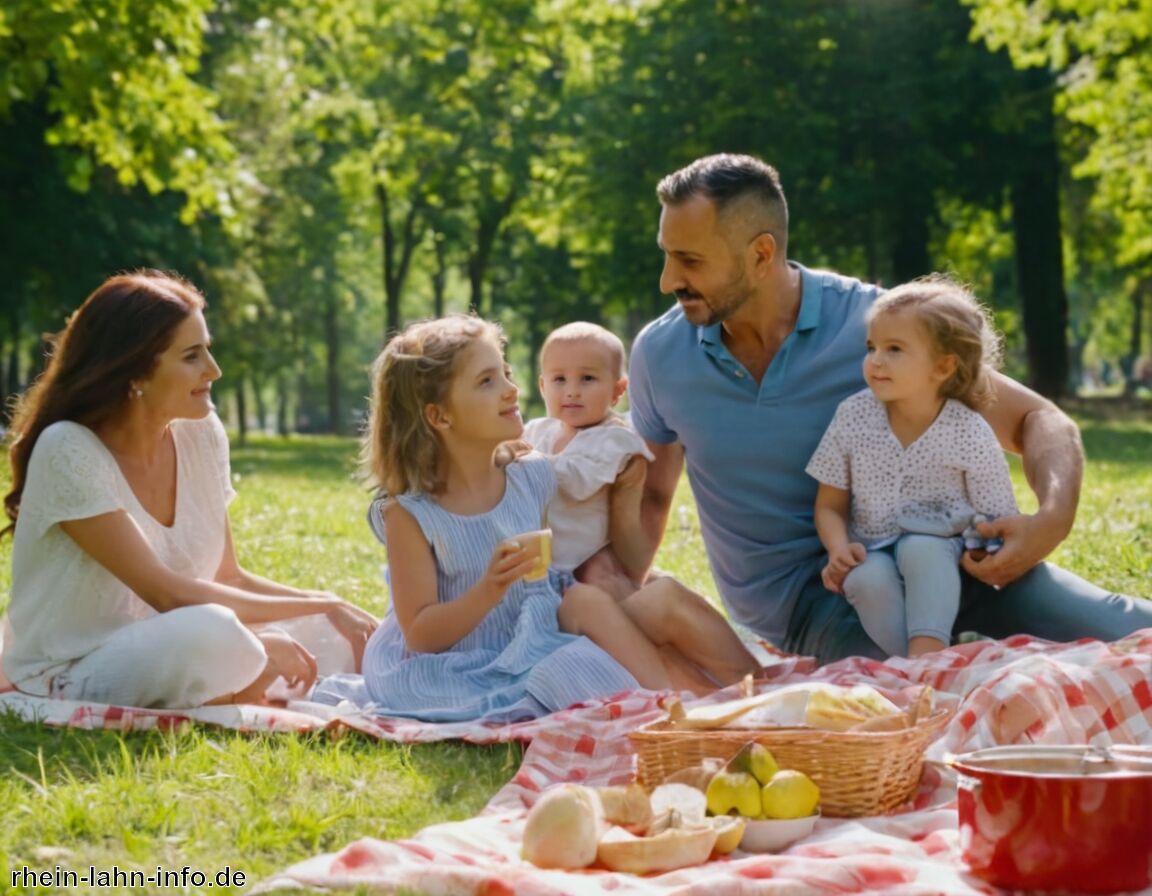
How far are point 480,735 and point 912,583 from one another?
1416 millimetres

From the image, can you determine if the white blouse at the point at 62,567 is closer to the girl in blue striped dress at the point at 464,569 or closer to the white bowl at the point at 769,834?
the girl in blue striped dress at the point at 464,569

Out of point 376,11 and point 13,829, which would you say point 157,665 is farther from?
point 376,11

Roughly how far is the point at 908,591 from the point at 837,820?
4.76 feet

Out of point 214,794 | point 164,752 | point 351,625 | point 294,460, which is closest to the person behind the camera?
point 214,794

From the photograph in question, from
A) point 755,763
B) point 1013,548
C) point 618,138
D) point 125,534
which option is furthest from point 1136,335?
point 755,763

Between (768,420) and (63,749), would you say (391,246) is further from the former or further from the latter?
(63,749)

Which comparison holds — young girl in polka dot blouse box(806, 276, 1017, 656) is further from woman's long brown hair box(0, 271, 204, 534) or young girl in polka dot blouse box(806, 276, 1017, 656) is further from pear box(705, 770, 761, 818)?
woman's long brown hair box(0, 271, 204, 534)

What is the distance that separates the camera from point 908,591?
4844mm

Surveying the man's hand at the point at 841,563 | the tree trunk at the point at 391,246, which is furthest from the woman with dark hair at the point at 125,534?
the tree trunk at the point at 391,246

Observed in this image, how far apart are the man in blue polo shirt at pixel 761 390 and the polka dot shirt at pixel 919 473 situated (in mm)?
216

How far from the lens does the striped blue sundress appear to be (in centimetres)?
468

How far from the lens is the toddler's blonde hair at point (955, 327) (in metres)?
4.98

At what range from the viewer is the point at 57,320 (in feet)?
79.1

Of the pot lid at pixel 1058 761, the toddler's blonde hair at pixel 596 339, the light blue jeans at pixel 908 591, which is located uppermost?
the toddler's blonde hair at pixel 596 339
